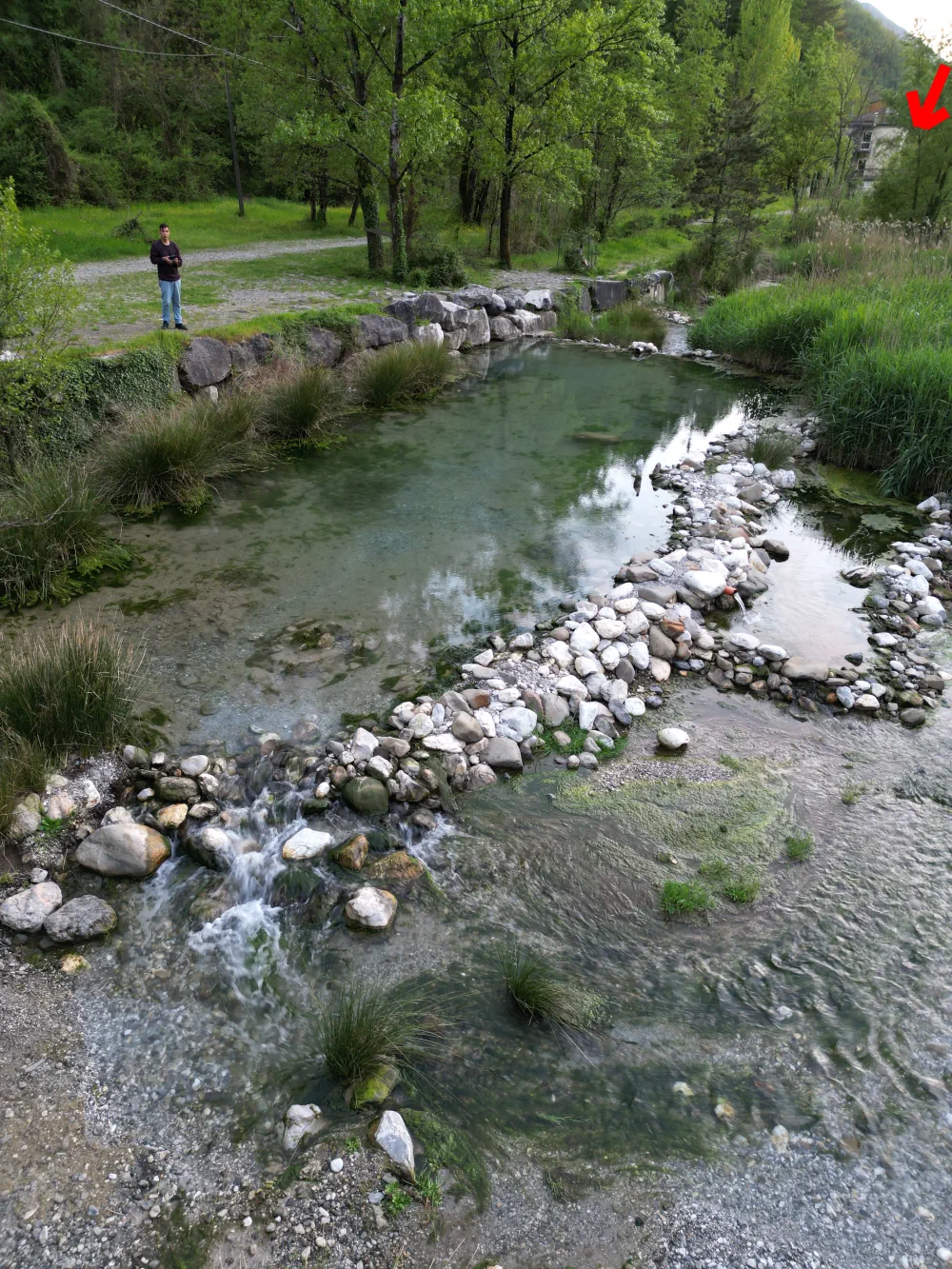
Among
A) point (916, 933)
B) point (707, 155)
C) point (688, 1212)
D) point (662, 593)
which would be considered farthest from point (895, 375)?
point (707, 155)

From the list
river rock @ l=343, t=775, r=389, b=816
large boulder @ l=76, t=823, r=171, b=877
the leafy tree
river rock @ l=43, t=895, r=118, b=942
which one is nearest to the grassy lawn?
the leafy tree

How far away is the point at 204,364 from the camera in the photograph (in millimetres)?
8820

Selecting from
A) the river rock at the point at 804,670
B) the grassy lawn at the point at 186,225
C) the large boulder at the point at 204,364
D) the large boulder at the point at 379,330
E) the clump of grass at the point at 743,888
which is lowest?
the clump of grass at the point at 743,888

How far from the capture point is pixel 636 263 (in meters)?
22.9

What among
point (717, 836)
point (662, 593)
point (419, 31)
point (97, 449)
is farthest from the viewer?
point (419, 31)

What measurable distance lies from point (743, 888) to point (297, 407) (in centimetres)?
770

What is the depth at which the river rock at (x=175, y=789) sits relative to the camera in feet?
13.2

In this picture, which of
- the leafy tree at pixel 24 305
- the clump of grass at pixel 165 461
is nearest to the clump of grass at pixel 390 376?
the clump of grass at pixel 165 461

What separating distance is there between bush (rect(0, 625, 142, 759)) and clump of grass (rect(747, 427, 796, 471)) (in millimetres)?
8177

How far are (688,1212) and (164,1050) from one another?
1943mm

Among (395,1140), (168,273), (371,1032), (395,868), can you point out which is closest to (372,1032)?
(371,1032)

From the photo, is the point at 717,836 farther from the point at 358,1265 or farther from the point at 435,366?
the point at 435,366

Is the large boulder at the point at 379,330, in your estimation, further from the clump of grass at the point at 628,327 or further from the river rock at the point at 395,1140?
the river rock at the point at 395,1140

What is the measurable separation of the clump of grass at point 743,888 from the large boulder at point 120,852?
2803mm
